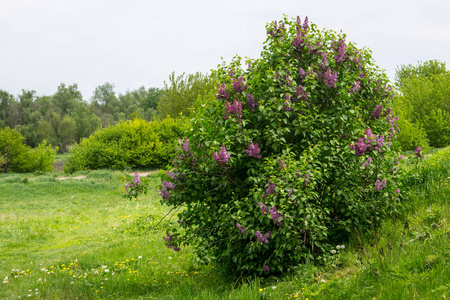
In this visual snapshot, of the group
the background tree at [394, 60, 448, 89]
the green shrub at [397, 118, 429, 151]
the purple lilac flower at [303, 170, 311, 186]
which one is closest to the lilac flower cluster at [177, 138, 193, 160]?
the purple lilac flower at [303, 170, 311, 186]

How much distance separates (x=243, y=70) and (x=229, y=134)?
142 cm

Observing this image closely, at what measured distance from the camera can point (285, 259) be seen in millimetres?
4734

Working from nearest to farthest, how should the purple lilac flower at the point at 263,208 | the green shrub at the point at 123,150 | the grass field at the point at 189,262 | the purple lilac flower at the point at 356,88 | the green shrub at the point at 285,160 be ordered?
the grass field at the point at 189,262 → the purple lilac flower at the point at 263,208 → the green shrub at the point at 285,160 → the purple lilac flower at the point at 356,88 → the green shrub at the point at 123,150

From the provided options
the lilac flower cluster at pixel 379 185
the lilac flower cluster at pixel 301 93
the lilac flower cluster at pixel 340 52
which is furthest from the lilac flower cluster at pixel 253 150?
the lilac flower cluster at pixel 340 52

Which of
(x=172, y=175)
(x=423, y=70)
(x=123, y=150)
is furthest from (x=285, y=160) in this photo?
(x=423, y=70)

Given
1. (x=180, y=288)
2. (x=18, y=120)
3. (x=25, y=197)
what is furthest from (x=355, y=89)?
(x=18, y=120)

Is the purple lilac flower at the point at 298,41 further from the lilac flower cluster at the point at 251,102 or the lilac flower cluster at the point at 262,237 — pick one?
the lilac flower cluster at the point at 262,237

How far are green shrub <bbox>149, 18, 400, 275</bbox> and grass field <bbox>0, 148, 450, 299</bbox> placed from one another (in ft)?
1.27

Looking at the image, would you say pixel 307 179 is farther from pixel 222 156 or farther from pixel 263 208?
pixel 222 156

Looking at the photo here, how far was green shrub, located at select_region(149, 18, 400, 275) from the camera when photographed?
182 inches

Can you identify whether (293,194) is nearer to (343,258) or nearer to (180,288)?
(343,258)

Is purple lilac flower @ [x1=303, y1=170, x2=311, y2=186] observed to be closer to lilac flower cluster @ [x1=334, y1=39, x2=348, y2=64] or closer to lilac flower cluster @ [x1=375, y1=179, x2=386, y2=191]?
lilac flower cluster @ [x1=375, y1=179, x2=386, y2=191]

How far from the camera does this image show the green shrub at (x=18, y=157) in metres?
24.7

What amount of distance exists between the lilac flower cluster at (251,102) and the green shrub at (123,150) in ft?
65.1
